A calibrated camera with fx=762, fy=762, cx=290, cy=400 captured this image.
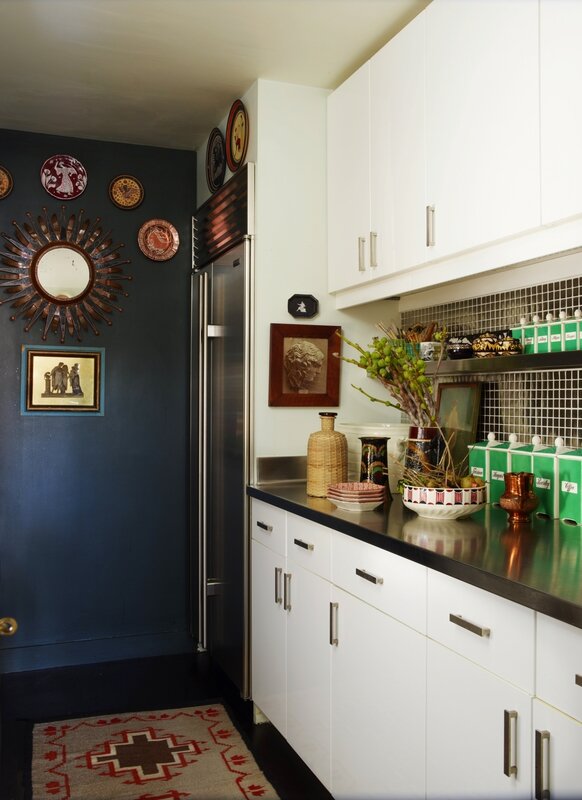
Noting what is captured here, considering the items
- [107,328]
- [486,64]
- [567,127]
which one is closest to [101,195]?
[107,328]

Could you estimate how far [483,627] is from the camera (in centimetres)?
157

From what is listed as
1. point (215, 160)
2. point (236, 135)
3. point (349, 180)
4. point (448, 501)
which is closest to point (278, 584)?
point (448, 501)

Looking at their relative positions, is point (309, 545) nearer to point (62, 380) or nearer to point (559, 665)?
point (559, 665)

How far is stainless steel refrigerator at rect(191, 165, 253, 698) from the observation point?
317 centimetres

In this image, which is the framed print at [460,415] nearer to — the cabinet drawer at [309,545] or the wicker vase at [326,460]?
the wicker vase at [326,460]

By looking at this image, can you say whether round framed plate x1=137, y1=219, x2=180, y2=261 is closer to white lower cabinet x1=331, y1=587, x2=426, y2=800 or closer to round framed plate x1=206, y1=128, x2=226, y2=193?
round framed plate x1=206, y1=128, x2=226, y2=193

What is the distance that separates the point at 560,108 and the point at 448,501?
1.08 meters

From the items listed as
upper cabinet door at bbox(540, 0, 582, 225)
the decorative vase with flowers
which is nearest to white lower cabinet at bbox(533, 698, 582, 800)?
the decorative vase with flowers

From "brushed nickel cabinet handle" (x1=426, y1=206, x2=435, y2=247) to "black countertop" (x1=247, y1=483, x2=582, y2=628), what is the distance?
86cm

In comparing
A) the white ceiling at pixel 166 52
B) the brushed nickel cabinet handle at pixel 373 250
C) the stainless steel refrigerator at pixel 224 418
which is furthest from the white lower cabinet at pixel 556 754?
the white ceiling at pixel 166 52

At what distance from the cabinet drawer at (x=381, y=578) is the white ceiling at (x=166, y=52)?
178 centimetres

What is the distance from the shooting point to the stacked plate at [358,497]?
238 cm

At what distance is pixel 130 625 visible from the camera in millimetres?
3926

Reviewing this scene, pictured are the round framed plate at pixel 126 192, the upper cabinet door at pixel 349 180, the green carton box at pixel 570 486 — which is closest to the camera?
the green carton box at pixel 570 486
